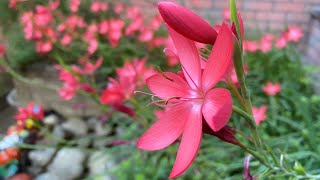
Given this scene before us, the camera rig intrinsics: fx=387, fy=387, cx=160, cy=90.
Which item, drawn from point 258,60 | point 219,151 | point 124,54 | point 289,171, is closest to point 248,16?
point 258,60

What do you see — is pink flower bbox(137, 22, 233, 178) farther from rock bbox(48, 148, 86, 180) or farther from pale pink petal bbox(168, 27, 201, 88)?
rock bbox(48, 148, 86, 180)

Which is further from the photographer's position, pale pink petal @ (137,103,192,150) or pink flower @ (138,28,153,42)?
pink flower @ (138,28,153,42)

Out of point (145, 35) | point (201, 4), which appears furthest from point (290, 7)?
point (145, 35)

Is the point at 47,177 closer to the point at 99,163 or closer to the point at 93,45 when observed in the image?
the point at 99,163

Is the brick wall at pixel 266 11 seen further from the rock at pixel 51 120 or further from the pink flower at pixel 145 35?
the rock at pixel 51 120

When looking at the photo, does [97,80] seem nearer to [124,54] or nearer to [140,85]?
[124,54]

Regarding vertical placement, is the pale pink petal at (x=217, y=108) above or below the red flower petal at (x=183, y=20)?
below

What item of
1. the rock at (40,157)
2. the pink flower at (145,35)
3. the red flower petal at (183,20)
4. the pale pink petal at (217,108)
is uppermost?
the red flower petal at (183,20)

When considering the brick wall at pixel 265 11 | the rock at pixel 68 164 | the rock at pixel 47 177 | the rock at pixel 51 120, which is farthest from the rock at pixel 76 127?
the brick wall at pixel 265 11

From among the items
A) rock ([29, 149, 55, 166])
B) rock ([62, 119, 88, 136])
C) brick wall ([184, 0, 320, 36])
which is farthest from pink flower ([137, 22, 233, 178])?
brick wall ([184, 0, 320, 36])
